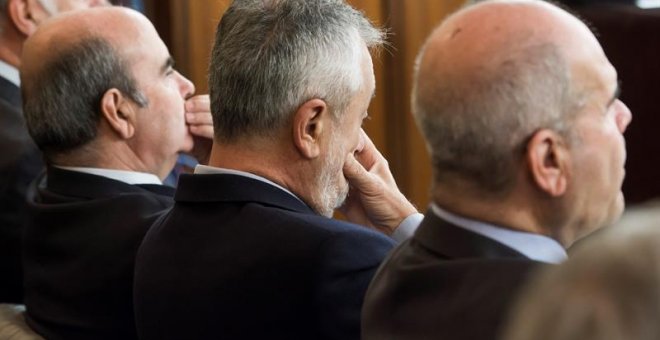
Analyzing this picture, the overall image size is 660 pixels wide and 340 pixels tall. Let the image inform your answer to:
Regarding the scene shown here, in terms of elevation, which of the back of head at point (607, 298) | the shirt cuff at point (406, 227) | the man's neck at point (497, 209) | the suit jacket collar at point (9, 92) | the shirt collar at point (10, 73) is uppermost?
the back of head at point (607, 298)

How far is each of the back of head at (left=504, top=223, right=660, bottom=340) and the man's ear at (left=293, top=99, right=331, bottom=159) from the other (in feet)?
4.27

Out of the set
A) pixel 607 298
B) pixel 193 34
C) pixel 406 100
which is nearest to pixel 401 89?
pixel 406 100

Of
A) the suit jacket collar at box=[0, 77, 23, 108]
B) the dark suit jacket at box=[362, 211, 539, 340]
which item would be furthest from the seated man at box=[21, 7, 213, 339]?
the dark suit jacket at box=[362, 211, 539, 340]

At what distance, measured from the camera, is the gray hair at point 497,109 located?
1.42m

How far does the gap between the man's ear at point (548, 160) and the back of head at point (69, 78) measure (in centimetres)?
113

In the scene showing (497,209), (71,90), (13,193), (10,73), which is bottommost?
(13,193)

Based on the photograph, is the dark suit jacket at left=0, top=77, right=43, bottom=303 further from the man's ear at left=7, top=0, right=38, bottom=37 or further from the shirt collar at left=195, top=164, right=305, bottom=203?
the shirt collar at left=195, top=164, right=305, bottom=203

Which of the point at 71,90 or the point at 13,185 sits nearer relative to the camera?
the point at 71,90

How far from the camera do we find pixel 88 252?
225cm

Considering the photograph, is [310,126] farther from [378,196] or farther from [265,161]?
[378,196]

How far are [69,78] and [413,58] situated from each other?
1.44 meters

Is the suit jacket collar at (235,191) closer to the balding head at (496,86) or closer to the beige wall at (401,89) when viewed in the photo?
the balding head at (496,86)

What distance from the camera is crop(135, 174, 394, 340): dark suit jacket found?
5.56 ft

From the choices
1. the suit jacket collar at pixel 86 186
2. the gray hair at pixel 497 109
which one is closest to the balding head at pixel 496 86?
the gray hair at pixel 497 109
